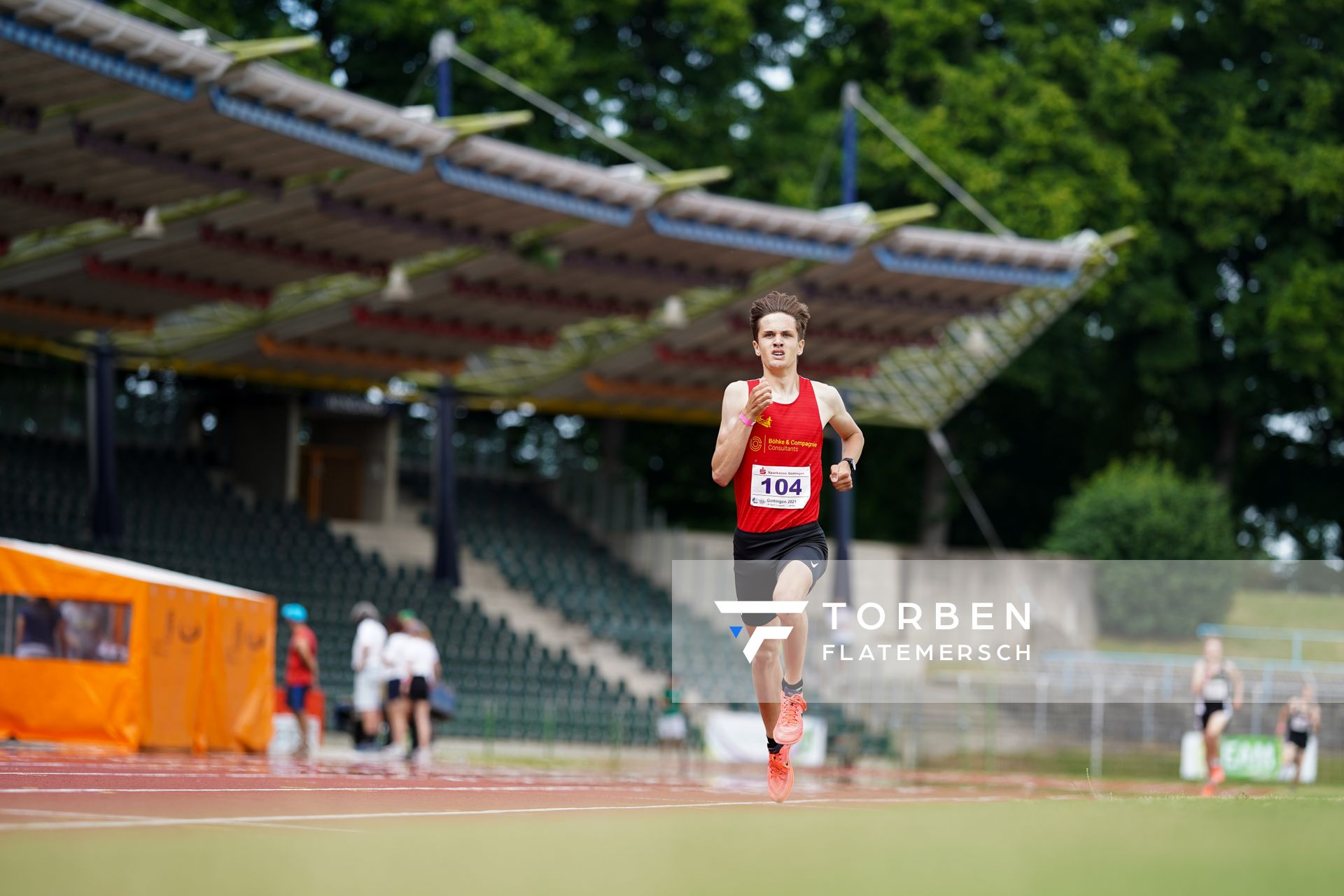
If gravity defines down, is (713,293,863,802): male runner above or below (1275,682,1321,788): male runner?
above

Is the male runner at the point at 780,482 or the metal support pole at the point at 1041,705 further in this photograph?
the metal support pole at the point at 1041,705

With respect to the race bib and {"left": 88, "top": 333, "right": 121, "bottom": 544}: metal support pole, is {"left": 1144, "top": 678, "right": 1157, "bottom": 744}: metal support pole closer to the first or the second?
{"left": 88, "top": 333, "right": 121, "bottom": 544}: metal support pole

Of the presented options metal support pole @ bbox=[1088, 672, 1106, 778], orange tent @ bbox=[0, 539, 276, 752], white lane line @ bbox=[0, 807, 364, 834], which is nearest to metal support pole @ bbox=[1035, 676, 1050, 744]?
metal support pole @ bbox=[1088, 672, 1106, 778]

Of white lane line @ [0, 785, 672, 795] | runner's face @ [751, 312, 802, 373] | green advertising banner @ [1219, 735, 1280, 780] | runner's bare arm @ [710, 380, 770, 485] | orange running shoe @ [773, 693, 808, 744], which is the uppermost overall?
runner's face @ [751, 312, 802, 373]

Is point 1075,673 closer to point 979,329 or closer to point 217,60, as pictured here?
point 979,329

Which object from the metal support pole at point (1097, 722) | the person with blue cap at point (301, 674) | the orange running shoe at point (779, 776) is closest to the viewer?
the orange running shoe at point (779, 776)

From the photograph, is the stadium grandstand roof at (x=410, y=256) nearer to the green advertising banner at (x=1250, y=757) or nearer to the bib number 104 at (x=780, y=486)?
the green advertising banner at (x=1250, y=757)

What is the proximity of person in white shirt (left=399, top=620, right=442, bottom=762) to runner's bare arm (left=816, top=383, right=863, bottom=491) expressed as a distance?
1128cm

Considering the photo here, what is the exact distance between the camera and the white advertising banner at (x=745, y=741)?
1123 inches

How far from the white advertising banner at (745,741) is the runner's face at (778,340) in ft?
67.1

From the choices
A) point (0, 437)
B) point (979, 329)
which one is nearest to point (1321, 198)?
point (979, 329)

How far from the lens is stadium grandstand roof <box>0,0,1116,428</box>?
23.7 metres

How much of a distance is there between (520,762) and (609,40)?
22165 millimetres

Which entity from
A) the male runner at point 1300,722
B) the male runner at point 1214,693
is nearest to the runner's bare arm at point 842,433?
the male runner at point 1214,693
